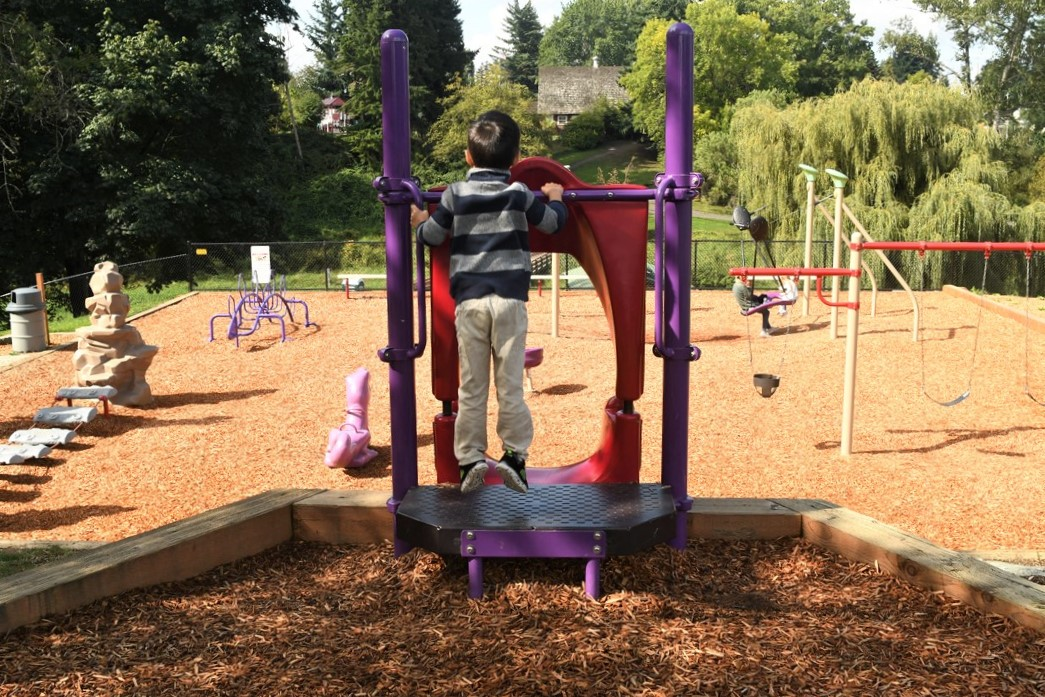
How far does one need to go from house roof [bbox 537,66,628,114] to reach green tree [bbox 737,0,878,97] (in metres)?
14.1

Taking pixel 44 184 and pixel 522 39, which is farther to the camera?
pixel 522 39

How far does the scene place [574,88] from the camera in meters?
73.2

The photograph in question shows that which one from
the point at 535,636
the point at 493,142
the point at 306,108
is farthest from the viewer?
the point at 306,108

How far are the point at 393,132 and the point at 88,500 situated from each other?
5.01 m

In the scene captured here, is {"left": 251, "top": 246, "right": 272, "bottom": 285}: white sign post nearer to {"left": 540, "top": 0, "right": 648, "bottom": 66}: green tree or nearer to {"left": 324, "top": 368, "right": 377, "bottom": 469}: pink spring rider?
{"left": 324, "top": 368, "right": 377, "bottom": 469}: pink spring rider

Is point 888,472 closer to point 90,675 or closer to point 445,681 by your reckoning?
point 445,681

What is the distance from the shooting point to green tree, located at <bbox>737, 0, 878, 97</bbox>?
58.1m

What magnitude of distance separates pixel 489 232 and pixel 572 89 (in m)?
72.9

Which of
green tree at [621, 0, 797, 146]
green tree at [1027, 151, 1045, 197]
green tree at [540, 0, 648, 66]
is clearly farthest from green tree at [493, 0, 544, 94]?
green tree at [1027, 151, 1045, 197]

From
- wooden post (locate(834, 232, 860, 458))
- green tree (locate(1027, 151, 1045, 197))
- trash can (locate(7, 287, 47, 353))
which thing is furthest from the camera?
green tree (locate(1027, 151, 1045, 197))

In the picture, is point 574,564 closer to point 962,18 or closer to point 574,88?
point 962,18

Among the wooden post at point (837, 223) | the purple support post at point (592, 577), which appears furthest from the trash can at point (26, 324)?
the purple support post at point (592, 577)

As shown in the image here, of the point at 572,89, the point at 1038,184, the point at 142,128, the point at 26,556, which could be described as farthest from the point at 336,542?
the point at 572,89

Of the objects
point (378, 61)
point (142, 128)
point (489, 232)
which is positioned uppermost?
point (378, 61)
